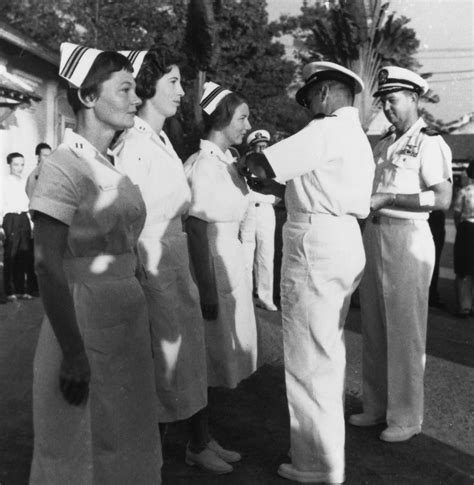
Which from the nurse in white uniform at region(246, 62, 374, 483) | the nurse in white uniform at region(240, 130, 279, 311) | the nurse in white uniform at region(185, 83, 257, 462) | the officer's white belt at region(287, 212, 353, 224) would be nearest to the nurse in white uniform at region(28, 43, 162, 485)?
the nurse in white uniform at region(246, 62, 374, 483)

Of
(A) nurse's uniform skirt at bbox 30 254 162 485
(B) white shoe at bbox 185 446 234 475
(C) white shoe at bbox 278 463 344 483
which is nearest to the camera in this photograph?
(A) nurse's uniform skirt at bbox 30 254 162 485

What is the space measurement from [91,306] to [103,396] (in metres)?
0.31

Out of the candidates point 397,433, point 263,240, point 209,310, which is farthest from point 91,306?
point 263,240

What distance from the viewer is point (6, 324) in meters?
7.81

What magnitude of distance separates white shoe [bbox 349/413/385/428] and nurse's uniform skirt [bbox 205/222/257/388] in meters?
0.88

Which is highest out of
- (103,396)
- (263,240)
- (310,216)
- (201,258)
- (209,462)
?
(310,216)

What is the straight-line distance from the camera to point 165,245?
3439 millimetres

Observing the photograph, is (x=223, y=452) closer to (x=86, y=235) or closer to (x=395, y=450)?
(x=395, y=450)

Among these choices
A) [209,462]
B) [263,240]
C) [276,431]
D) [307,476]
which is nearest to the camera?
[307,476]

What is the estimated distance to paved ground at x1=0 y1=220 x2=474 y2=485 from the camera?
391cm

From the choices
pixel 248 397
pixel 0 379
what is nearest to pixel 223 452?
pixel 248 397

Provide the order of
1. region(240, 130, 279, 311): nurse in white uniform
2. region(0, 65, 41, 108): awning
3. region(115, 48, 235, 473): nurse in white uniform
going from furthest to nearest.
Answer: region(0, 65, 41, 108): awning → region(240, 130, 279, 311): nurse in white uniform → region(115, 48, 235, 473): nurse in white uniform

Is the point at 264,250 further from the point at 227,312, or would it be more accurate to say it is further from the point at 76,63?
the point at 76,63

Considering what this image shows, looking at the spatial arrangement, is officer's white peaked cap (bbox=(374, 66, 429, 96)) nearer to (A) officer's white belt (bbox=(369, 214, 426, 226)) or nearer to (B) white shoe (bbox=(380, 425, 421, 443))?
(A) officer's white belt (bbox=(369, 214, 426, 226))
